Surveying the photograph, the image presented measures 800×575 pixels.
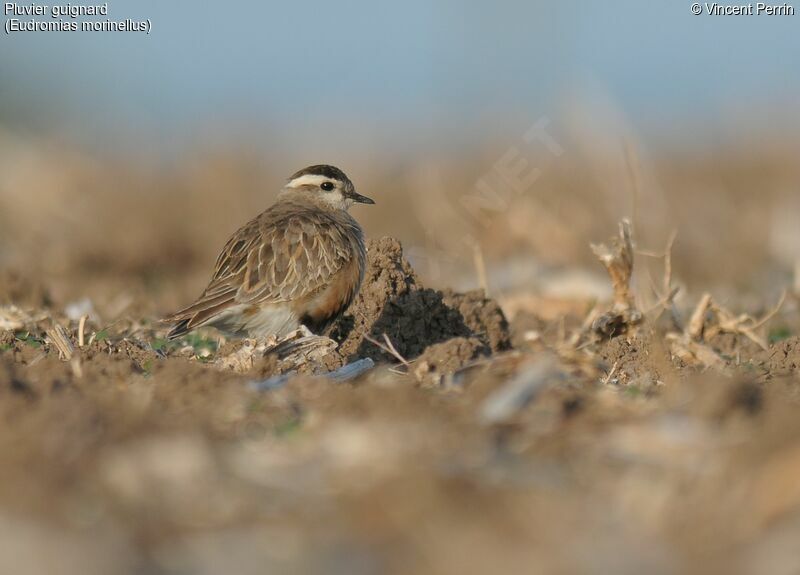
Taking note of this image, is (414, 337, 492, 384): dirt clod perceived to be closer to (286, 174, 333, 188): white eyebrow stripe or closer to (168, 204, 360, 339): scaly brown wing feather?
(168, 204, 360, 339): scaly brown wing feather

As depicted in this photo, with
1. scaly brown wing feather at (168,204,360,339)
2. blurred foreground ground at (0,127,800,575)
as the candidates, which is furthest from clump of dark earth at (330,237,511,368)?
scaly brown wing feather at (168,204,360,339)

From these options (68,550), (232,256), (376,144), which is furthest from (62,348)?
(376,144)

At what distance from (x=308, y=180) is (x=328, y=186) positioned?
160 millimetres

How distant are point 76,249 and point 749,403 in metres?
9.78

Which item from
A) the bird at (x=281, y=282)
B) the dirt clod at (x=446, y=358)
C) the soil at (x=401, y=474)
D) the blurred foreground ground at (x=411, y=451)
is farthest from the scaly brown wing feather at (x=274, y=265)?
the soil at (x=401, y=474)

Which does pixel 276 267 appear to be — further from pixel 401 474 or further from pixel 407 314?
pixel 401 474

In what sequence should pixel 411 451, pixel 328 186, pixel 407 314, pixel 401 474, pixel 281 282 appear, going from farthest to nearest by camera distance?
1. pixel 328 186
2. pixel 281 282
3. pixel 407 314
4. pixel 411 451
5. pixel 401 474

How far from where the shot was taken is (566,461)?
409 centimetres

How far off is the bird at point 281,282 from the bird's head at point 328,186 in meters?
0.93

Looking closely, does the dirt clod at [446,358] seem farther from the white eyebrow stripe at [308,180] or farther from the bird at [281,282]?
the white eyebrow stripe at [308,180]

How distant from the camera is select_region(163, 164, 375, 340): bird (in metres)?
8.16

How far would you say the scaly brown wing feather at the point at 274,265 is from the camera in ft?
26.9

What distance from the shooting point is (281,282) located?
826 centimetres

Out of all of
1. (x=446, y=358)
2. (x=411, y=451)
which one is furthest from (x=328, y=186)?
(x=411, y=451)
